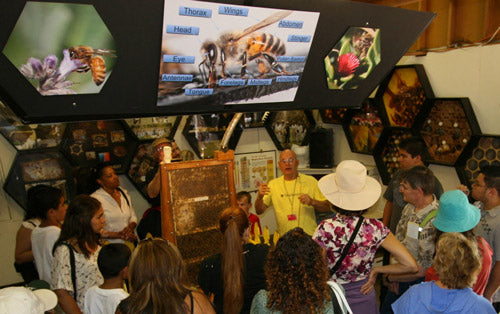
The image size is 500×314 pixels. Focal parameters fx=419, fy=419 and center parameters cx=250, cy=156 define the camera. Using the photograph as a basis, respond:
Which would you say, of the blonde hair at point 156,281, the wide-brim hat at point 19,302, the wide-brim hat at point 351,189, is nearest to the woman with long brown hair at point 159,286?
the blonde hair at point 156,281

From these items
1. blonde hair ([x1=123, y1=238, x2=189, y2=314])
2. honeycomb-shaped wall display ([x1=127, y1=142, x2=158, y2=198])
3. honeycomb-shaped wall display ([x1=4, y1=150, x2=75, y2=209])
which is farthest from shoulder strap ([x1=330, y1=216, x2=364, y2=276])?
honeycomb-shaped wall display ([x1=4, y1=150, x2=75, y2=209])

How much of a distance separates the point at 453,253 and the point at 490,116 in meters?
2.37

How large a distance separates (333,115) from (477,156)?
81.8 inches

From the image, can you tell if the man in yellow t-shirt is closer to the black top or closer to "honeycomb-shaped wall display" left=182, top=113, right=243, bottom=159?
the black top

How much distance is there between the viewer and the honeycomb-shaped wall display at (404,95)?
4277 mm

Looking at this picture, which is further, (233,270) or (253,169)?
(253,169)

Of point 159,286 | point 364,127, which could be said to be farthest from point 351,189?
point 364,127

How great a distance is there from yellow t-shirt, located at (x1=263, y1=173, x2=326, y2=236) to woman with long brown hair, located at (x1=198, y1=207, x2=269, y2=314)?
138 centimetres

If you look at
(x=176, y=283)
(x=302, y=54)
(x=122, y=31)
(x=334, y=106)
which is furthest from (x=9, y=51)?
(x=334, y=106)

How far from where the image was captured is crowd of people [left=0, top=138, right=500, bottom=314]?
5.59 feet

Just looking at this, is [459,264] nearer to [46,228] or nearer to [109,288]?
[109,288]

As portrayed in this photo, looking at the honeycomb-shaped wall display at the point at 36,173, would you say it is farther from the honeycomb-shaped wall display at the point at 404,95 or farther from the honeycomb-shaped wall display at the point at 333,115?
the honeycomb-shaped wall display at the point at 404,95

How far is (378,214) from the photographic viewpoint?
4906 millimetres

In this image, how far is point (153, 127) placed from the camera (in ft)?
16.6
